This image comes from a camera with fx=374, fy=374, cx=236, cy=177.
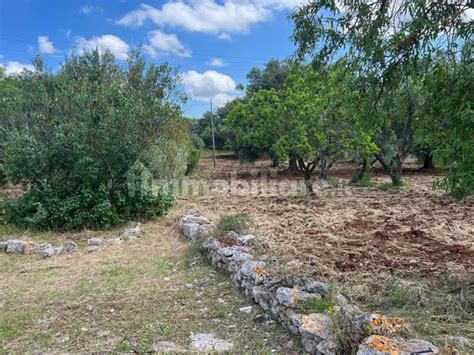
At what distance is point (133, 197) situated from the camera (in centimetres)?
709

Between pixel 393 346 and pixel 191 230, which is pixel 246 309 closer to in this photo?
pixel 393 346

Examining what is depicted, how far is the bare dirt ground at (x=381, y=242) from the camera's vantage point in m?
2.94

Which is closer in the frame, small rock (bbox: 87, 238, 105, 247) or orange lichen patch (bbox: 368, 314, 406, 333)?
orange lichen patch (bbox: 368, 314, 406, 333)

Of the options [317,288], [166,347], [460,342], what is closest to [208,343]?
[166,347]

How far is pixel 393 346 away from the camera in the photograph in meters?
2.01

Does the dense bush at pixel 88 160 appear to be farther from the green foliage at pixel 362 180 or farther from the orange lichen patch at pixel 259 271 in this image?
the green foliage at pixel 362 180

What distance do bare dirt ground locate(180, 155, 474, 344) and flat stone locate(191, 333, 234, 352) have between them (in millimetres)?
1215

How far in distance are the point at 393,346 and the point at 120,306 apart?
2340 millimetres

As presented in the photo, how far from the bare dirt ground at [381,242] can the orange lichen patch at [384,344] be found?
0.32 meters

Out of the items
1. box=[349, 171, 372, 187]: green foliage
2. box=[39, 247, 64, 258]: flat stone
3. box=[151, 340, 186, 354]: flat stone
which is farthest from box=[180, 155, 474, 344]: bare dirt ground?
box=[39, 247, 64, 258]: flat stone

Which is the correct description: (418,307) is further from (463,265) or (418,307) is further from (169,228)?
(169,228)

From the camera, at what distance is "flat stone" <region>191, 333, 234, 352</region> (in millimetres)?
2598

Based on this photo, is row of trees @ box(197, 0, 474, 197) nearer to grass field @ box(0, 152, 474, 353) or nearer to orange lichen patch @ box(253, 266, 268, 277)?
grass field @ box(0, 152, 474, 353)

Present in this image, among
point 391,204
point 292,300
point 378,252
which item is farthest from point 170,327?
point 391,204
